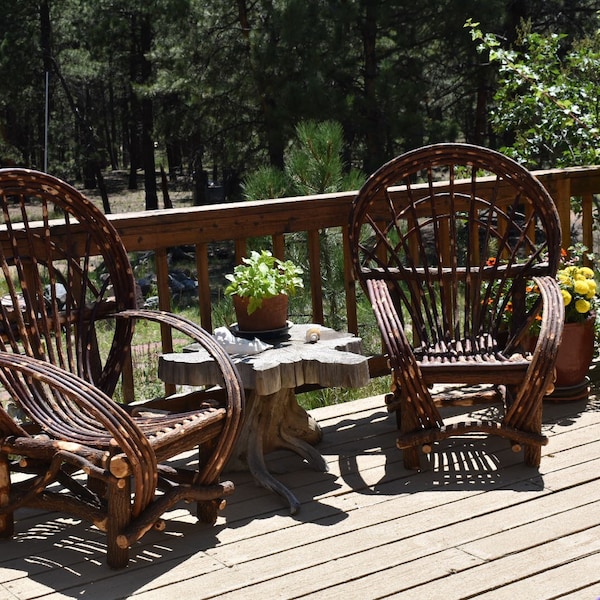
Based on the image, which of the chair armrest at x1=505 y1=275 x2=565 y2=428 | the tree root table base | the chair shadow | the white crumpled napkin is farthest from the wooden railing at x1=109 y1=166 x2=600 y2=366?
the chair armrest at x1=505 y1=275 x2=565 y2=428

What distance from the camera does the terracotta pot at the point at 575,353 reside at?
3.88 metres

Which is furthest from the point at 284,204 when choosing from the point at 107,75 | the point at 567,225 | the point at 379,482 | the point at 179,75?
the point at 107,75

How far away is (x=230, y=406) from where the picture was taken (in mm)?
2789

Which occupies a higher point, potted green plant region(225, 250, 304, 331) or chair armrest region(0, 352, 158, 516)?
potted green plant region(225, 250, 304, 331)

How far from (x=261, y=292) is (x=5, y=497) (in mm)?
1039

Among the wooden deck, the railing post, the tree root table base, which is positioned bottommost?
the wooden deck

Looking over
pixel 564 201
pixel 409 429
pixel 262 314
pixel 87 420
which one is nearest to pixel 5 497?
pixel 87 420

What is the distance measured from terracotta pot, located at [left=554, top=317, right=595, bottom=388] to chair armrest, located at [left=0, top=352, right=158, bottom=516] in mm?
1949

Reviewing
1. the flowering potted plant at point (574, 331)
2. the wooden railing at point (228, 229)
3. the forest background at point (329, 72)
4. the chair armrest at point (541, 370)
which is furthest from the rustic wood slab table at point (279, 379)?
the forest background at point (329, 72)

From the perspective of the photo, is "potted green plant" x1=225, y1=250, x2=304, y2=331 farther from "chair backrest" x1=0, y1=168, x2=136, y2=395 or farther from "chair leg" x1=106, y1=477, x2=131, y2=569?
"chair leg" x1=106, y1=477, x2=131, y2=569

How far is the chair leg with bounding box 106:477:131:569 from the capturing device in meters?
2.55

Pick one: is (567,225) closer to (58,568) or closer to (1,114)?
(58,568)

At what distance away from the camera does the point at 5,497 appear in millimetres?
2775

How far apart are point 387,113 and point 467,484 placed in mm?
7948
